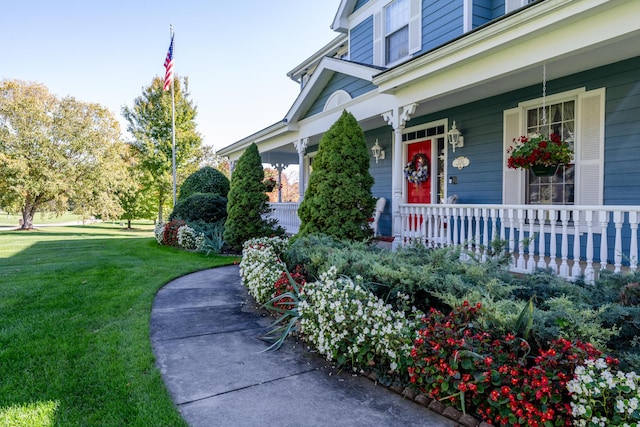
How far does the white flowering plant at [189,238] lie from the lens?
9793mm

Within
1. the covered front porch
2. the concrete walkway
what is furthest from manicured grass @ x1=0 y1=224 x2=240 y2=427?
the covered front porch

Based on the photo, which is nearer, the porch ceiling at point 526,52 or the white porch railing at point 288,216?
the porch ceiling at point 526,52

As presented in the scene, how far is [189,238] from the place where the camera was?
32.7ft

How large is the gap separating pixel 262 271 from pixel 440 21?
6122 millimetres

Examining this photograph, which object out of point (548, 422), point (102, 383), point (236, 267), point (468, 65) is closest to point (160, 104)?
point (236, 267)

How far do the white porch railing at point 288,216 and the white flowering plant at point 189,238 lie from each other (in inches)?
79.1

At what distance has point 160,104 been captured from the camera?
20406 mm

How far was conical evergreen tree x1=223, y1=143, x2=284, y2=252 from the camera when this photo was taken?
28.6 ft

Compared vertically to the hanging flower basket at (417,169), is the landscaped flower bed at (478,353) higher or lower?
lower

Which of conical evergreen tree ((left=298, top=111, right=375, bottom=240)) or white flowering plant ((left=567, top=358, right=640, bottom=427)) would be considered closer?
white flowering plant ((left=567, top=358, right=640, bottom=427))

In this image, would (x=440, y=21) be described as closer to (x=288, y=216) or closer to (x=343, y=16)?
(x=343, y=16)

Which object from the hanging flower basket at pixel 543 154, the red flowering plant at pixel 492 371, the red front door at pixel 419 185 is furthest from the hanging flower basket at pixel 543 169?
the red flowering plant at pixel 492 371

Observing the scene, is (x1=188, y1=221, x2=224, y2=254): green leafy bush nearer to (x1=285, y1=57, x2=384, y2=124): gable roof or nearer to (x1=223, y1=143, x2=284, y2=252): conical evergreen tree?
(x1=223, y1=143, x2=284, y2=252): conical evergreen tree

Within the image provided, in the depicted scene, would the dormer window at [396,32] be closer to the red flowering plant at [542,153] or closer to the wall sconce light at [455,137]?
the wall sconce light at [455,137]
